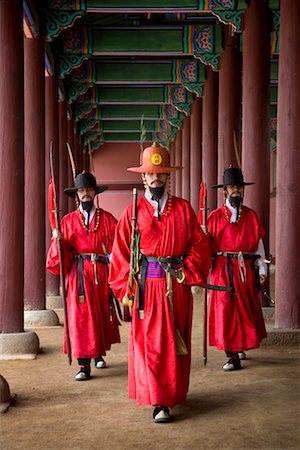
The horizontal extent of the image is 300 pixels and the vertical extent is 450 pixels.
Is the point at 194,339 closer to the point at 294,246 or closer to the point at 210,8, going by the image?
the point at 294,246

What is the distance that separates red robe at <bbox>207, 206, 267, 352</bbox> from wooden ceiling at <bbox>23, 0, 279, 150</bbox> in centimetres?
135

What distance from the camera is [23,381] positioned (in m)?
6.27

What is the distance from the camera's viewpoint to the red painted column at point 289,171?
25.4 ft

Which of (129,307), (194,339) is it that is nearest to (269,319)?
(194,339)

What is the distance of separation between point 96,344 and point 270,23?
551 centimetres

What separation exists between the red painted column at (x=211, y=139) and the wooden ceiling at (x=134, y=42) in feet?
1.81

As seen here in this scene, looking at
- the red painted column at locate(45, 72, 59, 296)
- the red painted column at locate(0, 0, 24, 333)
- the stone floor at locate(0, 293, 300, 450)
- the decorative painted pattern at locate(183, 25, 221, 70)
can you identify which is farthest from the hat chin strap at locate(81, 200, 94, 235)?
the decorative painted pattern at locate(183, 25, 221, 70)

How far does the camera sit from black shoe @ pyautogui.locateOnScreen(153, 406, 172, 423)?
15.9 feet

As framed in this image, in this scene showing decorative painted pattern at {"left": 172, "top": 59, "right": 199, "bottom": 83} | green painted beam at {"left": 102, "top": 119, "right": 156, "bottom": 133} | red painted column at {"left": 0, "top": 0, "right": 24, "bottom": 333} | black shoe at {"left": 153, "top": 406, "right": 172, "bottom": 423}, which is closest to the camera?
black shoe at {"left": 153, "top": 406, "right": 172, "bottom": 423}

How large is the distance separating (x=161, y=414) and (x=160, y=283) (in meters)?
0.91

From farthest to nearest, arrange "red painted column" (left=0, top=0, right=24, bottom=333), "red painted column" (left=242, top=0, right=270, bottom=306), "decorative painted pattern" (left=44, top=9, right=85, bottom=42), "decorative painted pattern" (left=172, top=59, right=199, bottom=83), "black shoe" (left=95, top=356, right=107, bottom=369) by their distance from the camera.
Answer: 1. "decorative painted pattern" (left=172, top=59, right=199, bottom=83)
2. "decorative painted pattern" (left=44, top=9, right=85, bottom=42)
3. "red painted column" (left=242, top=0, right=270, bottom=306)
4. "red painted column" (left=0, top=0, right=24, bottom=333)
5. "black shoe" (left=95, top=356, right=107, bottom=369)

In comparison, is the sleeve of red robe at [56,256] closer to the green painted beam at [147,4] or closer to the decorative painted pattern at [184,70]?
the green painted beam at [147,4]

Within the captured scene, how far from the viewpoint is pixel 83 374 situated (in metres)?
6.34

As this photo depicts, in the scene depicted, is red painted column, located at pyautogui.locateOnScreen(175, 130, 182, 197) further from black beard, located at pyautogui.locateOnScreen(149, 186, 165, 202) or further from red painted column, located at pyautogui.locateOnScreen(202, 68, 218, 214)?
black beard, located at pyautogui.locateOnScreen(149, 186, 165, 202)
